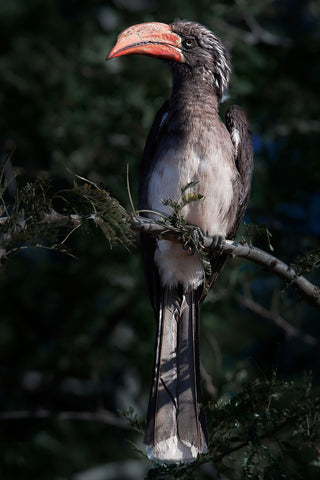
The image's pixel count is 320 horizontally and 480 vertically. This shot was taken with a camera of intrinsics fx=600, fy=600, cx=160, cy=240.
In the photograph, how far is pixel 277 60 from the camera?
5043 mm

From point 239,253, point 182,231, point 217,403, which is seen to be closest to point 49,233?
point 182,231

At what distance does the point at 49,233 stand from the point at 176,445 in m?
1.29

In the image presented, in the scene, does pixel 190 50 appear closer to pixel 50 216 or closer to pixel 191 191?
pixel 191 191

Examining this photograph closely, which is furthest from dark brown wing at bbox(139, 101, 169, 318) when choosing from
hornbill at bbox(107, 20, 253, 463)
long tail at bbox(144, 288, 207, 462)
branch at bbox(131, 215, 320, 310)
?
branch at bbox(131, 215, 320, 310)

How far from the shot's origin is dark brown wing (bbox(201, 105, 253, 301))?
3205 millimetres

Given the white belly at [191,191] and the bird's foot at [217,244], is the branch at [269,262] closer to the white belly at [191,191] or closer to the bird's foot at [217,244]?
the bird's foot at [217,244]

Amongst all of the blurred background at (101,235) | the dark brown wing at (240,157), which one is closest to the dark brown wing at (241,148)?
the dark brown wing at (240,157)

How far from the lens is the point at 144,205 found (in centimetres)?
325

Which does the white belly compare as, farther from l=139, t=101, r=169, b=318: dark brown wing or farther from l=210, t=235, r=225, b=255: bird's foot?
l=210, t=235, r=225, b=255: bird's foot

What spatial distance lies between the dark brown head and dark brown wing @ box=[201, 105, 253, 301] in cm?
20

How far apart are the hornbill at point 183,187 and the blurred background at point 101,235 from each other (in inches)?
32.7

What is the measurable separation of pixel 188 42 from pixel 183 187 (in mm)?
1061

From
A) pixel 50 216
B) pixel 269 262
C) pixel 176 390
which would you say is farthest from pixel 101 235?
pixel 50 216

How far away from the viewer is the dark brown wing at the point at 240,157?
10.5 feet
